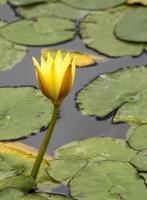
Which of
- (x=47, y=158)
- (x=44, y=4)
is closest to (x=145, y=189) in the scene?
(x=47, y=158)

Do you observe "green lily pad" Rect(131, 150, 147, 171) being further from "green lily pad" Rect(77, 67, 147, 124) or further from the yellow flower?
the yellow flower

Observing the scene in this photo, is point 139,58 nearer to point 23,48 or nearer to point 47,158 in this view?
point 23,48

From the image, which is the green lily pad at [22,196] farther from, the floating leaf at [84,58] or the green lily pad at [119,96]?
the floating leaf at [84,58]

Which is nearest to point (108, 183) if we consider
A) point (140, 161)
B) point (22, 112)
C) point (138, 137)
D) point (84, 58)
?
point (140, 161)

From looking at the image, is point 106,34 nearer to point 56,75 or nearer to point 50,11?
point 50,11

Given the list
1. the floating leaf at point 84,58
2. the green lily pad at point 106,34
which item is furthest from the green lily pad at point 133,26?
the floating leaf at point 84,58

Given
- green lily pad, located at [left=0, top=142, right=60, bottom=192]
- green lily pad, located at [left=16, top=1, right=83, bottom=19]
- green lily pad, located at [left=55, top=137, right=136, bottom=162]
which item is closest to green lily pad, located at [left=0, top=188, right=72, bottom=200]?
green lily pad, located at [left=0, top=142, right=60, bottom=192]
